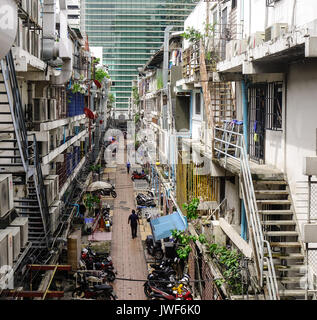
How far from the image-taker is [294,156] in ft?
29.6

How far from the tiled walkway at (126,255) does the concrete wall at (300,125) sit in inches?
366

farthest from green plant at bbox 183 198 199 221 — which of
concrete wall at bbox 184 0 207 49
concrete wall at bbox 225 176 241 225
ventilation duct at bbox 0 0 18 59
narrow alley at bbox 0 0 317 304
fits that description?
ventilation duct at bbox 0 0 18 59

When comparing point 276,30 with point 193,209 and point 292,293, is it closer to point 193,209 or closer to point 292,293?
point 292,293

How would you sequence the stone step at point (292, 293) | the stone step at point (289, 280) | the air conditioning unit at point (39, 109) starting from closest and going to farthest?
the stone step at point (292, 293) → the stone step at point (289, 280) → the air conditioning unit at point (39, 109)

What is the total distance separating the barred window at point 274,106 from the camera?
995 cm

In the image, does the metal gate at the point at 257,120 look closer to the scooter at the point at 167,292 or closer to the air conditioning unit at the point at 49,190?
the scooter at the point at 167,292

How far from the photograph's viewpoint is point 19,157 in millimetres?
9656

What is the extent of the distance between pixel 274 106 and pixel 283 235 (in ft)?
9.75

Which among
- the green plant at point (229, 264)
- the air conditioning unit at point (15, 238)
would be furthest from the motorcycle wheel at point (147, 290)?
the air conditioning unit at point (15, 238)

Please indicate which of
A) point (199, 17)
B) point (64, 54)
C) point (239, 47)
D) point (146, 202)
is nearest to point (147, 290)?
point (64, 54)

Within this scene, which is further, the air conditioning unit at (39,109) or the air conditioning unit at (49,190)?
the air conditioning unit at (49,190)

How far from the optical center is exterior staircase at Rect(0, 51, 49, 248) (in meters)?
9.38
